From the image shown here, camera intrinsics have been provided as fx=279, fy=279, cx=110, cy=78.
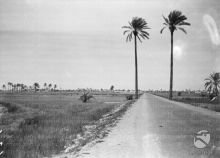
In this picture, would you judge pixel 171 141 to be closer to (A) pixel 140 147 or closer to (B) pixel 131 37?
(A) pixel 140 147

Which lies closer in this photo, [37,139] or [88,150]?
[88,150]

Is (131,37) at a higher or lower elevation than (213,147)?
higher

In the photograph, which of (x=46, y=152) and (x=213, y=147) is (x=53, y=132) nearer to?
(x=46, y=152)

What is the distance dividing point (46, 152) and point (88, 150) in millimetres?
1938

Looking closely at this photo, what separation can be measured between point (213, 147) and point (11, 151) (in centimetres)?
726

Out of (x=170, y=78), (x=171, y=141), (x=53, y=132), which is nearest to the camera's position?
(x=171, y=141)

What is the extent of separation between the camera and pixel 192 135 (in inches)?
425

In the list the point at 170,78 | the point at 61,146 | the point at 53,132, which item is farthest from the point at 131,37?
the point at 61,146

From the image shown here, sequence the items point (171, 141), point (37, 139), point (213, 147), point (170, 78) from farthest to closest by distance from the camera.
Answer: point (170, 78) → point (37, 139) → point (171, 141) → point (213, 147)

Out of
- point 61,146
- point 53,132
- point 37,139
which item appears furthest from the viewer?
point 53,132

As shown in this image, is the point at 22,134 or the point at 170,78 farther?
the point at 170,78

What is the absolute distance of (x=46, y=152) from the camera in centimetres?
971

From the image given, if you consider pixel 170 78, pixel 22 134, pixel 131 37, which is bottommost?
pixel 22 134

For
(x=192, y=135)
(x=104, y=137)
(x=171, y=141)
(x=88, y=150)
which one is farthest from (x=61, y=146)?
(x=192, y=135)
